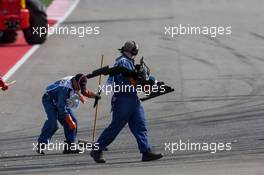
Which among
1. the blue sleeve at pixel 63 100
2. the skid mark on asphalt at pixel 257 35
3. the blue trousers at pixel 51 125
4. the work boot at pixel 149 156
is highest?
the skid mark on asphalt at pixel 257 35

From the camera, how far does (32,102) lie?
20.0m

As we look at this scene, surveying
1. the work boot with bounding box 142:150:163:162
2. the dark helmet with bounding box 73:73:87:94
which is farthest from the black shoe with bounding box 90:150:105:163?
the dark helmet with bounding box 73:73:87:94

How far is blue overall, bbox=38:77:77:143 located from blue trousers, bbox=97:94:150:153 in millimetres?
1105

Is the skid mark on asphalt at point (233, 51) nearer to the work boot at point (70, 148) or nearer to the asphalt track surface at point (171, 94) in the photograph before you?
the asphalt track surface at point (171, 94)

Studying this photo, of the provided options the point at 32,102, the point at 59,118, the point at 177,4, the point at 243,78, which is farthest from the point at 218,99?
the point at 177,4

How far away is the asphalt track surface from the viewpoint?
555 inches

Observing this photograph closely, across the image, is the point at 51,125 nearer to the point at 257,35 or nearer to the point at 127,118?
the point at 127,118

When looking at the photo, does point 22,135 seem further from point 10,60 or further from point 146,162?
point 10,60

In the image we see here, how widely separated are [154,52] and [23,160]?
1133 cm

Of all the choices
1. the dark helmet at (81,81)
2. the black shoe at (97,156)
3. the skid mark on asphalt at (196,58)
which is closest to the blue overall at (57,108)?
the dark helmet at (81,81)

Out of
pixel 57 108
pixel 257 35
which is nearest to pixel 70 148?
pixel 57 108

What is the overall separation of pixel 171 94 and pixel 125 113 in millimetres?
6506

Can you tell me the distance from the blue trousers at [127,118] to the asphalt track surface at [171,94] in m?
0.34

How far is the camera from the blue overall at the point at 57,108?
15.0 meters
